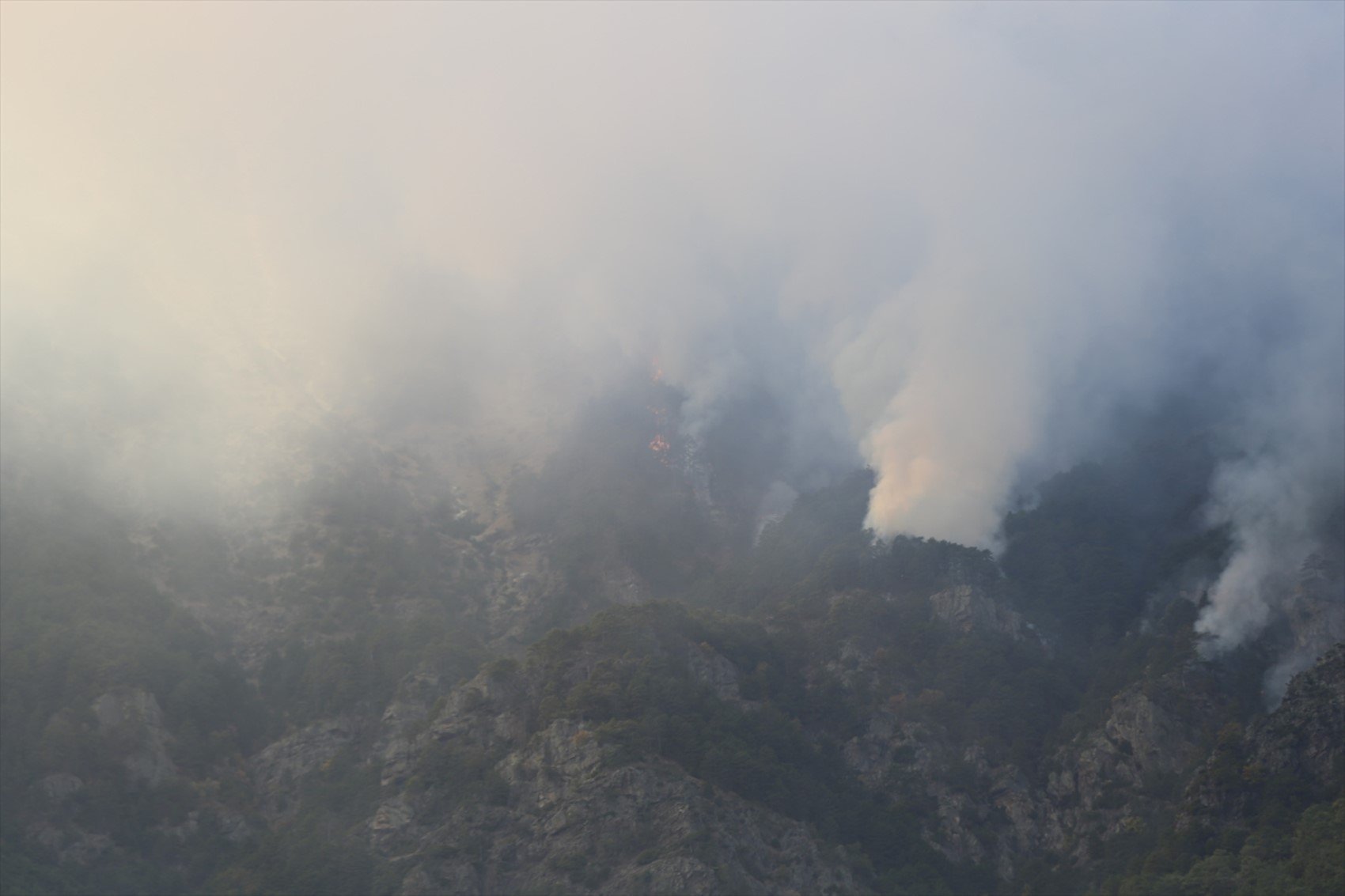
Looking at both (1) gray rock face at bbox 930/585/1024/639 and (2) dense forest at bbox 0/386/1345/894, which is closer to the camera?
(2) dense forest at bbox 0/386/1345/894

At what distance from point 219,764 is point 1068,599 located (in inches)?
4499


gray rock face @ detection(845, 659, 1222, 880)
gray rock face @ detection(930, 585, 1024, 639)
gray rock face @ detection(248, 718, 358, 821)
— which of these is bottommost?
gray rock face @ detection(845, 659, 1222, 880)

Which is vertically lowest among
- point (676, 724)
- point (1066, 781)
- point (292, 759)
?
point (1066, 781)

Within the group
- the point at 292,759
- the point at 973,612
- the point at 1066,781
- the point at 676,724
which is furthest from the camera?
the point at 973,612

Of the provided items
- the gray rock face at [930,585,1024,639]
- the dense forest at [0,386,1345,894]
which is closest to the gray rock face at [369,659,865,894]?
the dense forest at [0,386,1345,894]

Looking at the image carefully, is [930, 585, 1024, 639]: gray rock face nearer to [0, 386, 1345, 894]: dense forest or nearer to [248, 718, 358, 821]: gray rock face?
[0, 386, 1345, 894]: dense forest

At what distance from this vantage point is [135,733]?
6309 inches

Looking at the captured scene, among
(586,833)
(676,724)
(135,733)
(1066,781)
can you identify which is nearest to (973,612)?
(1066,781)

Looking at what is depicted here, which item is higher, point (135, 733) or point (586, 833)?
point (135, 733)

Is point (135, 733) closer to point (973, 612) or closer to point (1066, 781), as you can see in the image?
point (973, 612)

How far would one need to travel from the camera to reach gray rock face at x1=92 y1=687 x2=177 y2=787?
158 meters

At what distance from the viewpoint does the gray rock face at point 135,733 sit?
158250 millimetres

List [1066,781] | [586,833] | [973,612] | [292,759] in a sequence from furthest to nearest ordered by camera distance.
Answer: [973,612], [292,759], [1066,781], [586,833]

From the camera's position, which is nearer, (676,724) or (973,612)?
(676,724)
